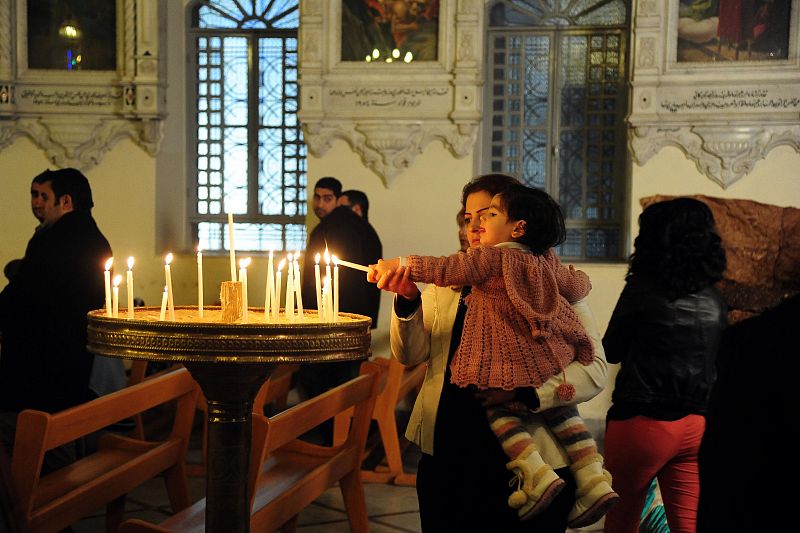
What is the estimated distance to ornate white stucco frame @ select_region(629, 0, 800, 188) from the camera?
7.64 metres

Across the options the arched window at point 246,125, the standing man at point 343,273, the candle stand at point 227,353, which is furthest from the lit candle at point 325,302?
the arched window at point 246,125

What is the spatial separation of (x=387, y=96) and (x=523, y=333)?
579 cm

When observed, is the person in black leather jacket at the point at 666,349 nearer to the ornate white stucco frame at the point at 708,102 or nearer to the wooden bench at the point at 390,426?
the wooden bench at the point at 390,426

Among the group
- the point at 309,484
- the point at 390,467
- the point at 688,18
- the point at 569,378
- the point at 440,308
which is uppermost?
the point at 688,18

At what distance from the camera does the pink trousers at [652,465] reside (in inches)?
126

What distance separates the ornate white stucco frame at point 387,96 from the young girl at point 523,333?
5458 mm

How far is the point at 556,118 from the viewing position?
8531mm

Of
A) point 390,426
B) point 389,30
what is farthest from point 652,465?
point 389,30

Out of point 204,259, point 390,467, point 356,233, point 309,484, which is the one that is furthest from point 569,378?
point 204,259

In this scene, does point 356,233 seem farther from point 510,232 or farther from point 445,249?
point 510,232

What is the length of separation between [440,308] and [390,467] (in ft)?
11.3

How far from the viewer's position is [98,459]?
13.1 feet

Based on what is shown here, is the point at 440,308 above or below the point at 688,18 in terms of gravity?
below

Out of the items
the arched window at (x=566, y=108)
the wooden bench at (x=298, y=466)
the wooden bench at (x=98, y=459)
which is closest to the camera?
the wooden bench at (x=98, y=459)
